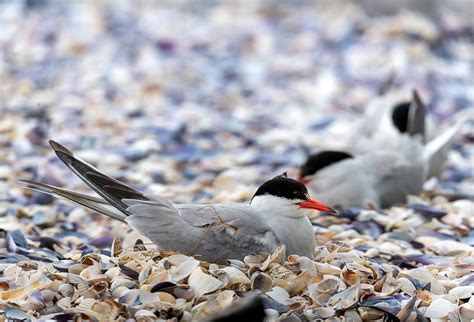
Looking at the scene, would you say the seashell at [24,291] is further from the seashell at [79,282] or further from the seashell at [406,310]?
the seashell at [406,310]

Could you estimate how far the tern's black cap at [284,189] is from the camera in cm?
323

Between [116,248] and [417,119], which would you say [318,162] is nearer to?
[417,119]

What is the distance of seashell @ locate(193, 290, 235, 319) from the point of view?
263 centimetres

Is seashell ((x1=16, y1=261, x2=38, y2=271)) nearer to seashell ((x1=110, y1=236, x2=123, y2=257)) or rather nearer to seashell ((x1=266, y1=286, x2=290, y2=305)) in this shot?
seashell ((x1=110, y1=236, x2=123, y2=257))

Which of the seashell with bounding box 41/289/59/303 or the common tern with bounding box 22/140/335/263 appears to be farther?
the common tern with bounding box 22/140/335/263

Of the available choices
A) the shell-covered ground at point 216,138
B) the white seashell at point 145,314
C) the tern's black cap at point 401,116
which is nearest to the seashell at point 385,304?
the shell-covered ground at point 216,138

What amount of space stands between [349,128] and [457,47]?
2.41 meters

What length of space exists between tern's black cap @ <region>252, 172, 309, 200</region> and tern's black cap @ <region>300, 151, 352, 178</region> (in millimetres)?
1260

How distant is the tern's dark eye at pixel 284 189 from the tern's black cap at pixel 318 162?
4.13ft

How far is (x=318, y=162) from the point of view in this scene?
454 centimetres

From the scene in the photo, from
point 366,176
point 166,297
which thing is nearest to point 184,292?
point 166,297

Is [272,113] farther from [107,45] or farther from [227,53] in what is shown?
[107,45]

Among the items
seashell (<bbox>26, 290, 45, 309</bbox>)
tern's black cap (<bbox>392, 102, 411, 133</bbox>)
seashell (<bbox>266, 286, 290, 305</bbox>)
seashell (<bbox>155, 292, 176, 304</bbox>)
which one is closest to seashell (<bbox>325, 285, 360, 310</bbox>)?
seashell (<bbox>266, 286, 290, 305</bbox>)

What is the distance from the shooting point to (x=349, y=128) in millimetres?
6262
